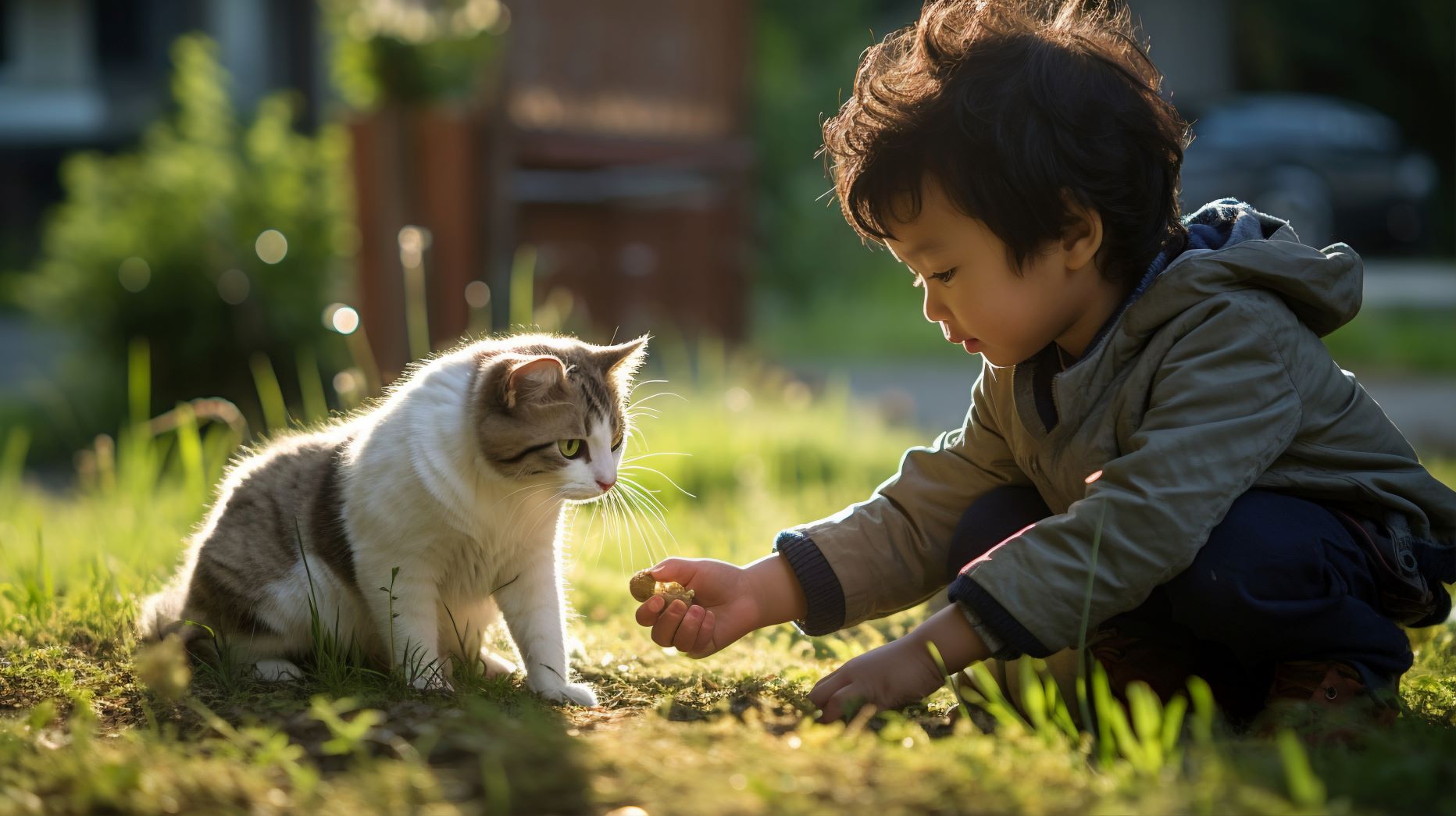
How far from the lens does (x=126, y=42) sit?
18.1m

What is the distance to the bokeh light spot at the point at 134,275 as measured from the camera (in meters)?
7.02

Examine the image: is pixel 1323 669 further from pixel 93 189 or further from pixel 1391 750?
pixel 93 189

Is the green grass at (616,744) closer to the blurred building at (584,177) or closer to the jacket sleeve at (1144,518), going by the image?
the jacket sleeve at (1144,518)

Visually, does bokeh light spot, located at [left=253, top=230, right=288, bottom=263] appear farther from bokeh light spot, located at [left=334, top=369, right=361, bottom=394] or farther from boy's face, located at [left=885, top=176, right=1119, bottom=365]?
boy's face, located at [left=885, top=176, right=1119, bottom=365]

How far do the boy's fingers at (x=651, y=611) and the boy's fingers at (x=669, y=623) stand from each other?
13 mm

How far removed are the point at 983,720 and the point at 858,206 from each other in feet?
3.05

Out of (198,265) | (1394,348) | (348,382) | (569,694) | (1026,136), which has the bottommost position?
(1394,348)

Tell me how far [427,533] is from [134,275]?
18.1 ft

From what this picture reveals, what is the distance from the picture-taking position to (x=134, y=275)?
7027 millimetres

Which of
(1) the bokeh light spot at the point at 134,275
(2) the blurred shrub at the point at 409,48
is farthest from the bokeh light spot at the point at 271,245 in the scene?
(2) the blurred shrub at the point at 409,48

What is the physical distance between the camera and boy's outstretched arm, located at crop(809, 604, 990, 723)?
206cm

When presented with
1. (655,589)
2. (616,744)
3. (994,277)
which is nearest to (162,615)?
(655,589)

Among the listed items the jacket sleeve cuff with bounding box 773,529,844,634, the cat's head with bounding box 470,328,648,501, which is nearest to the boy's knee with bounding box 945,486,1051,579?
the jacket sleeve cuff with bounding box 773,529,844,634

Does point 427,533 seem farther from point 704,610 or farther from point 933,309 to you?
point 933,309
